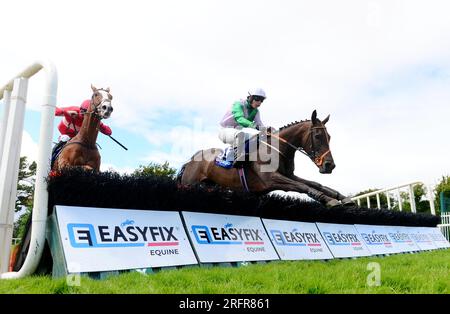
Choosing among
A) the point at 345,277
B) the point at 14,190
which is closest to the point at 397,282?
the point at 345,277

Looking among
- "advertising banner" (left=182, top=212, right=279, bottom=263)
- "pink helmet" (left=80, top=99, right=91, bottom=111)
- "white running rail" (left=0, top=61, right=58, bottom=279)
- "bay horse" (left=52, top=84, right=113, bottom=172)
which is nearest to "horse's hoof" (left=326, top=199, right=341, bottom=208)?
"advertising banner" (left=182, top=212, right=279, bottom=263)

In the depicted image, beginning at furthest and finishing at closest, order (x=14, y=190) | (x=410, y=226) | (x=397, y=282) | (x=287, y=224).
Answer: (x=410, y=226) → (x=287, y=224) → (x=14, y=190) → (x=397, y=282)

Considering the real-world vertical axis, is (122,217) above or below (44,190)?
below

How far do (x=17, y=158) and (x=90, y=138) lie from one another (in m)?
2.14

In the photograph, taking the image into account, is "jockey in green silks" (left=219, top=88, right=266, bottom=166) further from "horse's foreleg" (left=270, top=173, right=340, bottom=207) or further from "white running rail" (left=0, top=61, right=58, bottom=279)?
"white running rail" (left=0, top=61, right=58, bottom=279)

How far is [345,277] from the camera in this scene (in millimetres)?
3459

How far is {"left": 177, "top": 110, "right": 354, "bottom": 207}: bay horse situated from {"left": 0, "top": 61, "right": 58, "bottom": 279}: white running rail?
2.35m

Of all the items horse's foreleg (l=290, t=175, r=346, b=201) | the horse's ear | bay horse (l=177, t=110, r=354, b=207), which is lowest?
horse's foreleg (l=290, t=175, r=346, b=201)

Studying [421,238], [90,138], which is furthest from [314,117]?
[421,238]

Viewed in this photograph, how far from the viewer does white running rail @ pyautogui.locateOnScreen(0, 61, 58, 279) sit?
361 centimetres

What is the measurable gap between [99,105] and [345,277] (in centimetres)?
437

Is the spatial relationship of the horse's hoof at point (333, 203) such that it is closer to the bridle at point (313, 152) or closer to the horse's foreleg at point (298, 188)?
the horse's foreleg at point (298, 188)

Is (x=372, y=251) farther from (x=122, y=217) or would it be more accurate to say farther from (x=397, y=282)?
(x=122, y=217)

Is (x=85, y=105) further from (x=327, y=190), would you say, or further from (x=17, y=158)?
(x=327, y=190)
